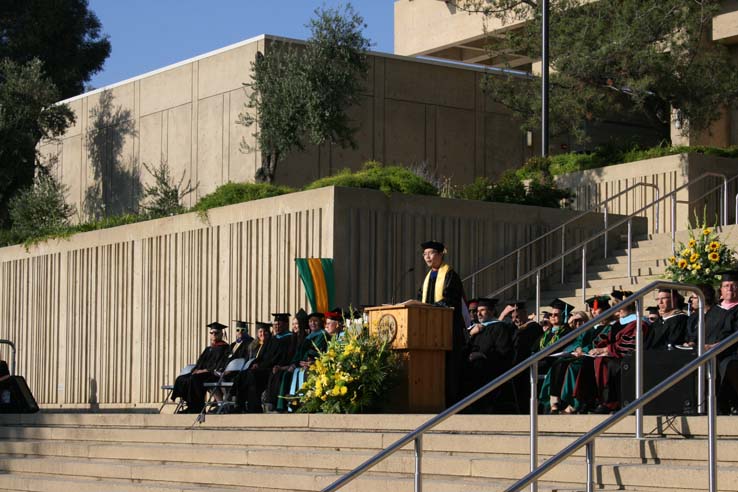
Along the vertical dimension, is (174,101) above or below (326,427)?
above

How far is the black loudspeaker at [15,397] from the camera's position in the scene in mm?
20062

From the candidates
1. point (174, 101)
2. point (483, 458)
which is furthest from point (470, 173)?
point (483, 458)

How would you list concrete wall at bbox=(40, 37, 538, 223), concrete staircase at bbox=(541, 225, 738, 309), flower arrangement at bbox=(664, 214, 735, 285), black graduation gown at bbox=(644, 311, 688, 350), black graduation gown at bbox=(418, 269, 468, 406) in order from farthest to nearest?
concrete wall at bbox=(40, 37, 538, 223) < concrete staircase at bbox=(541, 225, 738, 309) < flower arrangement at bbox=(664, 214, 735, 285) < black graduation gown at bbox=(418, 269, 468, 406) < black graduation gown at bbox=(644, 311, 688, 350)

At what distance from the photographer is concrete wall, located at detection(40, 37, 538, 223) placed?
26.6m

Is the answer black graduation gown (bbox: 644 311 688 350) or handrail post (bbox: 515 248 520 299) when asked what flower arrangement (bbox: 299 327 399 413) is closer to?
black graduation gown (bbox: 644 311 688 350)

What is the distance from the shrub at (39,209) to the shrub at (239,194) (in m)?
5.91

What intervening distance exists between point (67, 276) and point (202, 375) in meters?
7.01

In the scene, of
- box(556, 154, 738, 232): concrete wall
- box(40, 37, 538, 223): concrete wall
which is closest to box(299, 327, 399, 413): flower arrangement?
box(556, 154, 738, 232): concrete wall

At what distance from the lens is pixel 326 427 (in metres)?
12.3

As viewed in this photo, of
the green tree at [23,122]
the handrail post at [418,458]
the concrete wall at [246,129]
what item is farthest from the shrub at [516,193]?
the green tree at [23,122]

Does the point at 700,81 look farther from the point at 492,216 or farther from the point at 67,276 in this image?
the point at 67,276

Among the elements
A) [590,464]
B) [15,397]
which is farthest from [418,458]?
[15,397]

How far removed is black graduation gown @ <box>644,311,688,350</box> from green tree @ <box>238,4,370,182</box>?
13662 millimetres

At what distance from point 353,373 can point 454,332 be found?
114 centimetres
